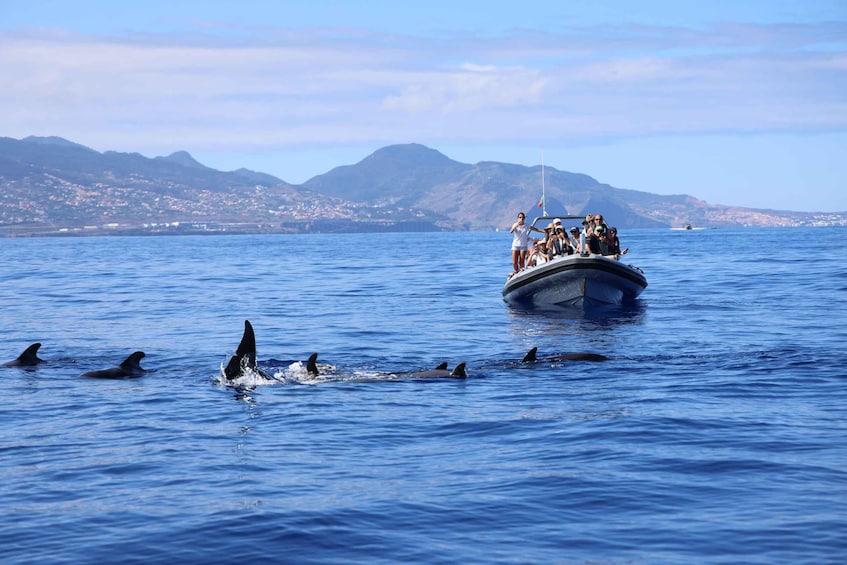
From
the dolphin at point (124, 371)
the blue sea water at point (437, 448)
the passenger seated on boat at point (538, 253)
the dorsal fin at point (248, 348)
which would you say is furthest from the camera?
the passenger seated on boat at point (538, 253)

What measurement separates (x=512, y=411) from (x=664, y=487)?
4.32 metres

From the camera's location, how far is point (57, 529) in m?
9.48

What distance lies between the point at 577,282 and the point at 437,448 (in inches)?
698

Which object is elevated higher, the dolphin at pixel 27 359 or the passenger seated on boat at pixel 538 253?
the passenger seated on boat at pixel 538 253

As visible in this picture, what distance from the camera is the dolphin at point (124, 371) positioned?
1831cm

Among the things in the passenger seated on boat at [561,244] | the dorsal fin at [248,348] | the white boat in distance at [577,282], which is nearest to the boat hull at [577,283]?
the white boat in distance at [577,282]

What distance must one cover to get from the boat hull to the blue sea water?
11.3 feet

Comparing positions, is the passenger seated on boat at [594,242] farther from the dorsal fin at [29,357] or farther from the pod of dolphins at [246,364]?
the dorsal fin at [29,357]

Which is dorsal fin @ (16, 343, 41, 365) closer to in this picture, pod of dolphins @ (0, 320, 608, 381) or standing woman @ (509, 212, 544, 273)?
pod of dolphins @ (0, 320, 608, 381)

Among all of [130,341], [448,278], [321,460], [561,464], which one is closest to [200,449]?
[321,460]

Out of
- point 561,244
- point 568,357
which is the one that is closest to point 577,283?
point 561,244

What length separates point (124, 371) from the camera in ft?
60.5

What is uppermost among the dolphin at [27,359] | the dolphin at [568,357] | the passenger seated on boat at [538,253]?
the passenger seated on boat at [538,253]

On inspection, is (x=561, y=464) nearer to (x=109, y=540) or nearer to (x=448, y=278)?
(x=109, y=540)
